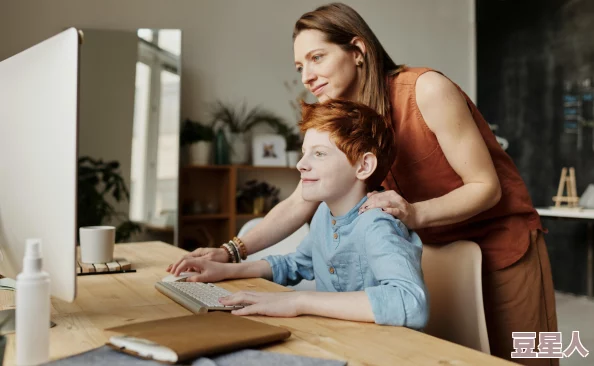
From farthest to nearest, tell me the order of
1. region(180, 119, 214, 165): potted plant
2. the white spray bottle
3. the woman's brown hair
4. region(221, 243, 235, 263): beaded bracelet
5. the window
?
region(180, 119, 214, 165): potted plant → the window → region(221, 243, 235, 263): beaded bracelet → the woman's brown hair → the white spray bottle

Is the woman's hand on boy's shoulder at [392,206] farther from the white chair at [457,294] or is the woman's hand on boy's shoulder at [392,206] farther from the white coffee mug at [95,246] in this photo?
the white coffee mug at [95,246]

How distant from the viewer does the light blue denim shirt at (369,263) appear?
98 cm

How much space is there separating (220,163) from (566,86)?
9.47ft

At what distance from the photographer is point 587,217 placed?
152 inches

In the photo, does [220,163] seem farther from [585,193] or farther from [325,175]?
[325,175]

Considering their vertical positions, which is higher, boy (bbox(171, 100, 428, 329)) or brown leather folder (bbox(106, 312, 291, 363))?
boy (bbox(171, 100, 428, 329))

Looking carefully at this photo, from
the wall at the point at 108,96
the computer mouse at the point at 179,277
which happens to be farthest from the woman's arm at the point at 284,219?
the wall at the point at 108,96

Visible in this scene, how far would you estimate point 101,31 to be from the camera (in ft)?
14.4

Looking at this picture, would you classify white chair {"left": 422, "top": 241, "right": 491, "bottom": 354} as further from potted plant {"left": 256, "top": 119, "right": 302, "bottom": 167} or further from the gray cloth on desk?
potted plant {"left": 256, "top": 119, "right": 302, "bottom": 167}

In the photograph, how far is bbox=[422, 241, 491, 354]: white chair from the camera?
1.32 m

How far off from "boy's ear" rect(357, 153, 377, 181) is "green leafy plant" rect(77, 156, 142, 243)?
3.31m

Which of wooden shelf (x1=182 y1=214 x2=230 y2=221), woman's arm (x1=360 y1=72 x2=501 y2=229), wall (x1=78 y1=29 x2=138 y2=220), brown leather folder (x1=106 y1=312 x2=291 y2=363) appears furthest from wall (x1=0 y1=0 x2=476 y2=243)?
brown leather folder (x1=106 y1=312 x2=291 y2=363)

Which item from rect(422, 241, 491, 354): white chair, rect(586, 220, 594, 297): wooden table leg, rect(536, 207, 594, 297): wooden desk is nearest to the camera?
rect(422, 241, 491, 354): white chair

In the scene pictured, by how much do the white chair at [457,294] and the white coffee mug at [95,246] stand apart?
34.1 inches
